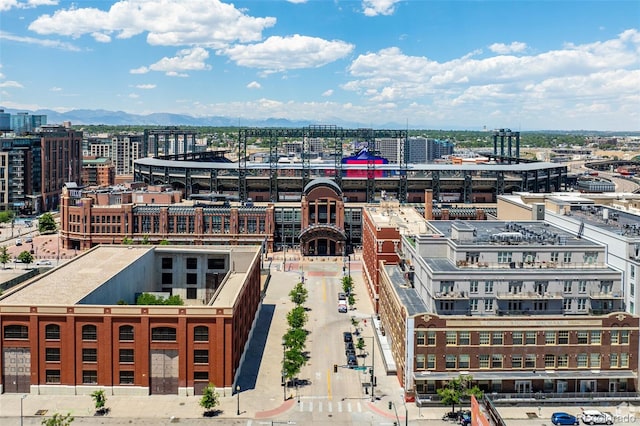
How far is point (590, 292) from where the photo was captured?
77812 millimetres

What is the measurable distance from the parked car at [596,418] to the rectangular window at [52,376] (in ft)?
191

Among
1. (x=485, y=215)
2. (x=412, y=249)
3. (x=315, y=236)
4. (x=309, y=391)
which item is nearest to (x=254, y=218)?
(x=315, y=236)

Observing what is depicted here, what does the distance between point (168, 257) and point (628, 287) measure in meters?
70.0

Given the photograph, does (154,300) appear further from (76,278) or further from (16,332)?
(16,332)

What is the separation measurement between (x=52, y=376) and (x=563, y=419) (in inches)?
2223

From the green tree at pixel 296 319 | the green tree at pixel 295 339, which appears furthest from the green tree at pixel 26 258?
the green tree at pixel 295 339

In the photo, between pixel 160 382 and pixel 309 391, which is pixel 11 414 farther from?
pixel 309 391

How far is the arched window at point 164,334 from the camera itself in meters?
74.1

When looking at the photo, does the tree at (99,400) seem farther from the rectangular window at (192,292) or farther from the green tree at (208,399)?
Answer: the rectangular window at (192,292)

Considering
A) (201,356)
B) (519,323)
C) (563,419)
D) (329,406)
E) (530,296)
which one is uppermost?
(530,296)

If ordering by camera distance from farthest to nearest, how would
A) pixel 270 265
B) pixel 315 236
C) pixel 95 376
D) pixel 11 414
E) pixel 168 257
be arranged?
pixel 315 236
pixel 270 265
pixel 168 257
pixel 95 376
pixel 11 414

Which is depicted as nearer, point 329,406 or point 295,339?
point 329,406

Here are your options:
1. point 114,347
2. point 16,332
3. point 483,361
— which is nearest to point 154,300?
point 114,347

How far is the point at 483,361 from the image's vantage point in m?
73.7
